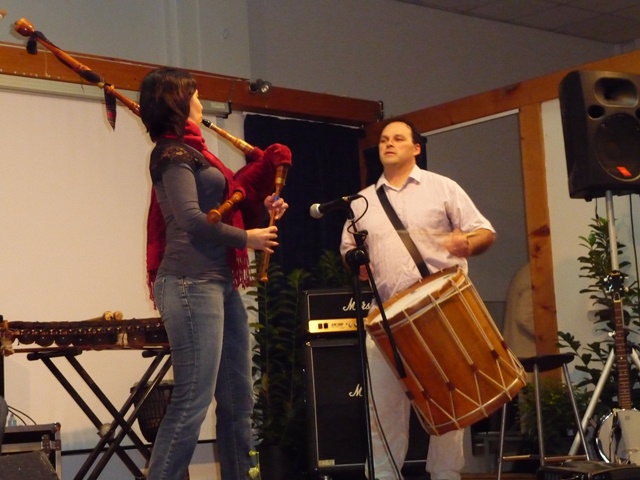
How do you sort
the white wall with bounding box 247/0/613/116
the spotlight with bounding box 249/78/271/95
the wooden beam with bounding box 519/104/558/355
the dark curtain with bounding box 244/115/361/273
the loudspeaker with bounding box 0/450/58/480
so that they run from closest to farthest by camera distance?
the loudspeaker with bounding box 0/450/58/480 < the wooden beam with bounding box 519/104/558/355 < the spotlight with bounding box 249/78/271/95 < the dark curtain with bounding box 244/115/361/273 < the white wall with bounding box 247/0/613/116

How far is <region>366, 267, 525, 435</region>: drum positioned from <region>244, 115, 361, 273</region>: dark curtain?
2.68 metres

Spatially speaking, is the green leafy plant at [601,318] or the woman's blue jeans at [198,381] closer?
the woman's blue jeans at [198,381]

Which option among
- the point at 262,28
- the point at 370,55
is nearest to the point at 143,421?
the point at 262,28

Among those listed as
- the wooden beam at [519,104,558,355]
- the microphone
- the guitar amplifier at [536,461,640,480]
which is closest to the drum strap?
the microphone

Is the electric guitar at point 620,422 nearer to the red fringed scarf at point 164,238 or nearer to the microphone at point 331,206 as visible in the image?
Result: the microphone at point 331,206

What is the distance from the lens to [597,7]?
754 centimetres

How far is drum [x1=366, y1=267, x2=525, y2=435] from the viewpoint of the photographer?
3.42m

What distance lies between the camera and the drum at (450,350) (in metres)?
3.42

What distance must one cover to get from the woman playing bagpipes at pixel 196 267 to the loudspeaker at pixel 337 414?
1808 millimetres

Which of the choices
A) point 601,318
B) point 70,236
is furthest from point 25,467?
point 601,318

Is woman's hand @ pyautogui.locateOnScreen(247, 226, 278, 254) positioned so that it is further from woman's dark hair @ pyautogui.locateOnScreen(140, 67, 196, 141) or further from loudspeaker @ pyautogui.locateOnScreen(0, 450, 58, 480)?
loudspeaker @ pyautogui.locateOnScreen(0, 450, 58, 480)

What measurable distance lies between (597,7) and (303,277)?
11.8ft

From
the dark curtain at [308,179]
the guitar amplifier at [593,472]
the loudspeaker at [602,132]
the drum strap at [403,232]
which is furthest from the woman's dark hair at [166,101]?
the dark curtain at [308,179]

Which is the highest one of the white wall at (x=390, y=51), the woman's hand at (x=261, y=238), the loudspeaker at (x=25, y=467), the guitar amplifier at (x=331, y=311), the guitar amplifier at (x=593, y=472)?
the white wall at (x=390, y=51)
